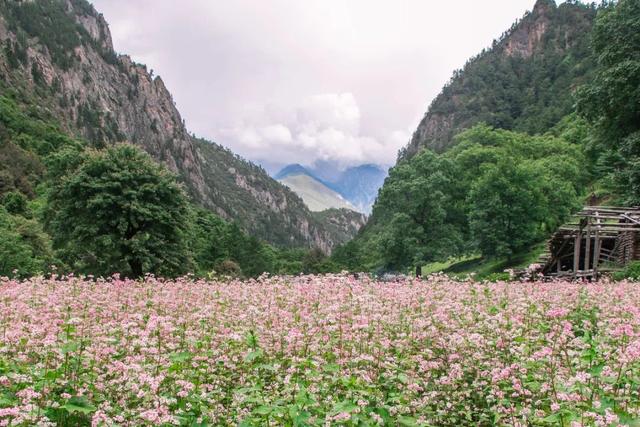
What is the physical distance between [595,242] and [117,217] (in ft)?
85.3

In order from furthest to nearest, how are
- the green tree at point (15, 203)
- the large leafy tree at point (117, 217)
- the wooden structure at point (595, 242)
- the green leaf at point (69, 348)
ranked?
1. the green tree at point (15, 203)
2. the large leafy tree at point (117, 217)
3. the wooden structure at point (595, 242)
4. the green leaf at point (69, 348)

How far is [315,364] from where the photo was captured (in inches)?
194

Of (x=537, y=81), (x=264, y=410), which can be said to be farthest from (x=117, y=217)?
(x=537, y=81)

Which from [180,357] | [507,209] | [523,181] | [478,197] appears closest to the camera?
[180,357]

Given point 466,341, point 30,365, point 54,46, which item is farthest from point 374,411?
point 54,46

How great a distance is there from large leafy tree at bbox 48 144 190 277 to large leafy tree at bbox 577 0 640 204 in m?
27.2

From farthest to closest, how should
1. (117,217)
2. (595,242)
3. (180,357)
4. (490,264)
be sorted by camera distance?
1. (490,264)
2. (117,217)
3. (595,242)
4. (180,357)

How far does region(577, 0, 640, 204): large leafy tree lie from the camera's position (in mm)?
28656

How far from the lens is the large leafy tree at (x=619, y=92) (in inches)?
1128

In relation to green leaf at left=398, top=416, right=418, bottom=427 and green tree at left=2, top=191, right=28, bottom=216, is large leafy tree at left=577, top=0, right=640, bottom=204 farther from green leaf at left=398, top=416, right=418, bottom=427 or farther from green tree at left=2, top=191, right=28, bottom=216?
green tree at left=2, top=191, right=28, bottom=216

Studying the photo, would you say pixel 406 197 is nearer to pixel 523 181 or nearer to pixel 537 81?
pixel 523 181

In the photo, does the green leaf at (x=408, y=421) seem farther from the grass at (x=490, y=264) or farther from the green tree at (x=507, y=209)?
the green tree at (x=507, y=209)

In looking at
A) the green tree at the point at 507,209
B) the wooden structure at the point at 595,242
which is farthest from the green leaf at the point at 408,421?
the green tree at the point at 507,209

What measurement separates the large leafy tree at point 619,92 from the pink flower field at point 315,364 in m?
25.1
